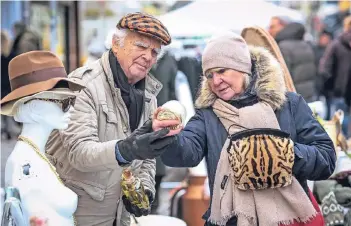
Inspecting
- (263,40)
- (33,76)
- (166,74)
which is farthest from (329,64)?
(33,76)

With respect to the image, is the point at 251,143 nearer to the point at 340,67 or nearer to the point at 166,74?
the point at 166,74

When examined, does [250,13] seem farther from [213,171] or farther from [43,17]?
[43,17]

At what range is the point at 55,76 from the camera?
2.49 meters

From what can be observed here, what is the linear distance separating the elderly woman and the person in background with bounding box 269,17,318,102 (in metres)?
4.24

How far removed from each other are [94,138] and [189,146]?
38 cm

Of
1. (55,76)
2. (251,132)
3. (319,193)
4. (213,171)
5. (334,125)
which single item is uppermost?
(55,76)

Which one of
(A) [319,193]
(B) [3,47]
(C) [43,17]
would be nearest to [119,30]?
(A) [319,193]

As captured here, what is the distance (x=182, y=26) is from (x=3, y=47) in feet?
10.6

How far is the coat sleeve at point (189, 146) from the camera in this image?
8.48 ft

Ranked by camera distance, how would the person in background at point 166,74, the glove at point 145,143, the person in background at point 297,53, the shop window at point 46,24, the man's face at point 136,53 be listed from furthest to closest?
the shop window at point 46,24, the person in background at point 297,53, the person in background at point 166,74, the man's face at point 136,53, the glove at point 145,143

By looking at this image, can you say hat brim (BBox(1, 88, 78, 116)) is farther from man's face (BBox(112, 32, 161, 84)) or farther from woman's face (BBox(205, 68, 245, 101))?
woman's face (BBox(205, 68, 245, 101))

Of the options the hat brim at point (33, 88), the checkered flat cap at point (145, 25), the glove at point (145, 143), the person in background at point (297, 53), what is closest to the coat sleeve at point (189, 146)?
the glove at point (145, 143)

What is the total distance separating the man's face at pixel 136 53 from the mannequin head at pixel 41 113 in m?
0.38

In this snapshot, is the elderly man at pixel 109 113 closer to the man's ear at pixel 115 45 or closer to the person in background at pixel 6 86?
the man's ear at pixel 115 45
